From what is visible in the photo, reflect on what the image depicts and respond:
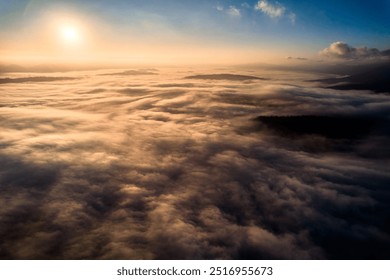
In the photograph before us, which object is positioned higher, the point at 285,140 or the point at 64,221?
the point at 64,221

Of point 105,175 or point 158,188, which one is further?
point 105,175

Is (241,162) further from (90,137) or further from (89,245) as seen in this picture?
(90,137)

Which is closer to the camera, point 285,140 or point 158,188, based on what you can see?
point 158,188

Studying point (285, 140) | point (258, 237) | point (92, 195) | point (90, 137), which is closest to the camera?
point (258, 237)

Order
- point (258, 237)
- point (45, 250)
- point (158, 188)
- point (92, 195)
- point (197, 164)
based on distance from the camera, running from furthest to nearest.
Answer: point (197, 164) < point (158, 188) < point (92, 195) < point (258, 237) < point (45, 250)

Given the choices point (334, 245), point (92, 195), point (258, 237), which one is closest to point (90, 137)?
point (92, 195)

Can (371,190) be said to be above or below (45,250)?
below

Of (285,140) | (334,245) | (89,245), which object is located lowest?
(285,140)

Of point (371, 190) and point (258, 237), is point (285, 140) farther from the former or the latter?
point (258, 237)

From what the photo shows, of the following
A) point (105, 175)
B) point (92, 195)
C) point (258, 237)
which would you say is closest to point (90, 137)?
point (105, 175)
